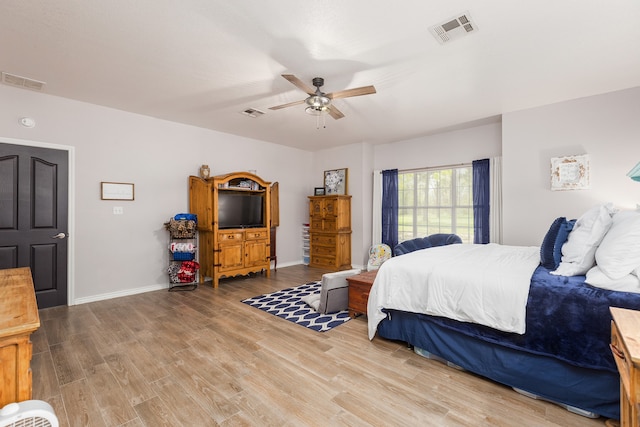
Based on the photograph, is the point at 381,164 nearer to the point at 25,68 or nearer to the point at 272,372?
the point at 272,372

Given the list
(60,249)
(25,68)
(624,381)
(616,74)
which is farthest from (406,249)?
(25,68)

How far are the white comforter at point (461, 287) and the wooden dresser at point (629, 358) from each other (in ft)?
2.16

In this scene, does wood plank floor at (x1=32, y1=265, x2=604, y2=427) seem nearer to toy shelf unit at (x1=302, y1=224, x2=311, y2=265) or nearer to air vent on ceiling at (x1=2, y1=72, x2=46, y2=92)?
air vent on ceiling at (x1=2, y1=72, x2=46, y2=92)

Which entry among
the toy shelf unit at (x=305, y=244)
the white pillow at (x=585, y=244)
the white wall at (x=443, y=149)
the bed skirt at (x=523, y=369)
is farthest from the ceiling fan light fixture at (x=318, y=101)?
the toy shelf unit at (x=305, y=244)

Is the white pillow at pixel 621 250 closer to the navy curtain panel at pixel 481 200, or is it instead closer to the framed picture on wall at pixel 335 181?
the navy curtain panel at pixel 481 200

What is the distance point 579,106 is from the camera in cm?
380

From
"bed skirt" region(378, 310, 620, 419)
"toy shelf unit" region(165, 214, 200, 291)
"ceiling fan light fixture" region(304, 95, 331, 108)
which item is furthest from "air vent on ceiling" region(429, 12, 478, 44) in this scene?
"toy shelf unit" region(165, 214, 200, 291)

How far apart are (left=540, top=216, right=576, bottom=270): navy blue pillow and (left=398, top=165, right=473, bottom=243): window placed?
9.07ft

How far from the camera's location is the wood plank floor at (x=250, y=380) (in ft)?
5.70

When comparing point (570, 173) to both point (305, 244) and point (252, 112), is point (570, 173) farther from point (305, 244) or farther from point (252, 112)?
point (305, 244)

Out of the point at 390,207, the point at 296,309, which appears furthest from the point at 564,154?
the point at 296,309

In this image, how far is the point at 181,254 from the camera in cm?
451

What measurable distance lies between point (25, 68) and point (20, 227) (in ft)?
6.00

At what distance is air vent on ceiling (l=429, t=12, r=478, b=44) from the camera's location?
7.34 feet
